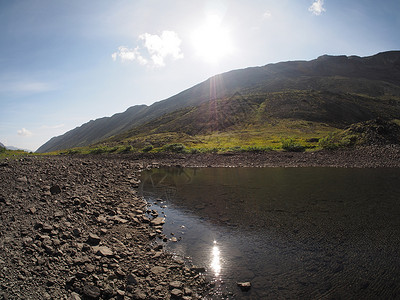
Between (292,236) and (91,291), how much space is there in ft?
33.7

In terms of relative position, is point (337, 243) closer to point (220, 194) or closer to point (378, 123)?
point (220, 194)

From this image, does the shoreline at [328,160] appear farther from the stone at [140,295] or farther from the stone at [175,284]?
the stone at [140,295]

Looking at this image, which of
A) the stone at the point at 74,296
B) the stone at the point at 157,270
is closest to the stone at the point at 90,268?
the stone at the point at 74,296

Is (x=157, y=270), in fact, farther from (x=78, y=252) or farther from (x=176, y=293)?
(x=78, y=252)

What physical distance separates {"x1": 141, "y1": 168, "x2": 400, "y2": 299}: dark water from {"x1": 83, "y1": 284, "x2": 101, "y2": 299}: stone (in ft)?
13.2

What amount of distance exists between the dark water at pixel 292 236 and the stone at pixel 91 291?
13.2 feet

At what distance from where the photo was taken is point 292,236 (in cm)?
1243

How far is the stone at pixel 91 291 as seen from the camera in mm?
6969

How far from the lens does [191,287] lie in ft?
26.7

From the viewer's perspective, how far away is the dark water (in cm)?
834

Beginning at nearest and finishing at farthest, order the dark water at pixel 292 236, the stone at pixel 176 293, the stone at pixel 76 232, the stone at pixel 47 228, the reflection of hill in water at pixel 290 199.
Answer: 1. the stone at pixel 176 293
2. the dark water at pixel 292 236
3. the stone at pixel 47 228
4. the stone at pixel 76 232
5. the reflection of hill in water at pixel 290 199

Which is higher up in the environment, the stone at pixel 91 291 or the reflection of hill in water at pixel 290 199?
the stone at pixel 91 291

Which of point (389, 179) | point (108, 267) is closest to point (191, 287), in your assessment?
point (108, 267)

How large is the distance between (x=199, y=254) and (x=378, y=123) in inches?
2290
